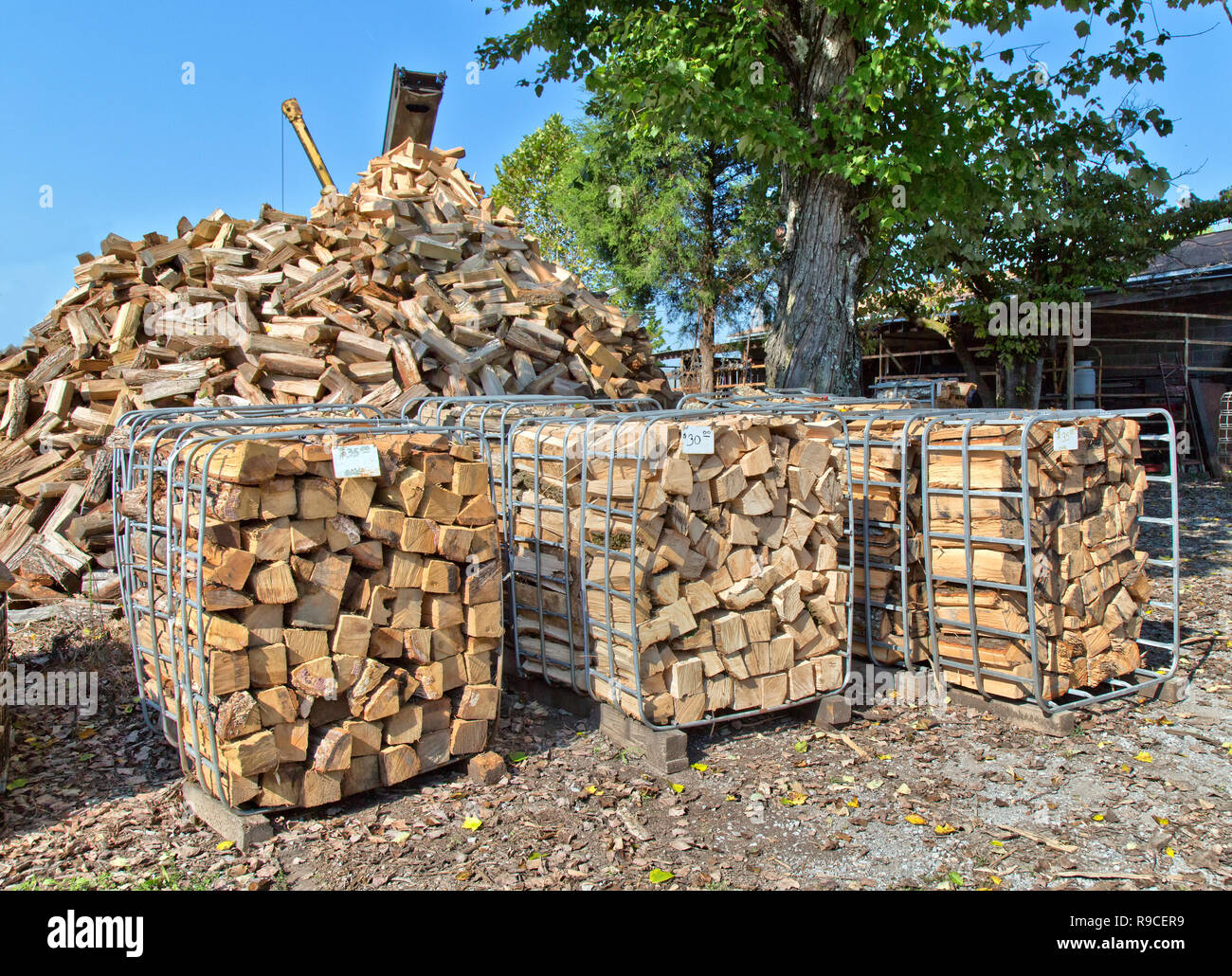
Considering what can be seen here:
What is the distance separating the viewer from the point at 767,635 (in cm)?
491

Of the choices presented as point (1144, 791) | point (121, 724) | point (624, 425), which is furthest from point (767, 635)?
point (121, 724)

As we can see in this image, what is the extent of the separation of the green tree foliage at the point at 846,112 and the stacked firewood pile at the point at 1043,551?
3948 millimetres

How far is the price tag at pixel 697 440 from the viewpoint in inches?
178

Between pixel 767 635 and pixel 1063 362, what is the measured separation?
584 inches

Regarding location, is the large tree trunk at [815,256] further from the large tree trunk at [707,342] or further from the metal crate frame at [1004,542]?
the large tree trunk at [707,342]

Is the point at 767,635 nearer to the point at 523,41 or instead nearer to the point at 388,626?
the point at 388,626

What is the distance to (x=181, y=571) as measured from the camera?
3896mm

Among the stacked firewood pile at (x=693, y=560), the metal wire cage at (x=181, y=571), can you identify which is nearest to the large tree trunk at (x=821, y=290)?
the stacked firewood pile at (x=693, y=560)

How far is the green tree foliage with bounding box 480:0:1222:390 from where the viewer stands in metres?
8.25

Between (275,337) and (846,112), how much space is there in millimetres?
5679

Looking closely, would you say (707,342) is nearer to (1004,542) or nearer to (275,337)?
(275,337)

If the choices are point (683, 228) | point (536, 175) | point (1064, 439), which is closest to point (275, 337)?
point (1064, 439)

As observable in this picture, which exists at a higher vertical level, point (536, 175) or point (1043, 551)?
point (536, 175)

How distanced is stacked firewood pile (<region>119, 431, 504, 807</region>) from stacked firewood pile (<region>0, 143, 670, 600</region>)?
3.44 meters
